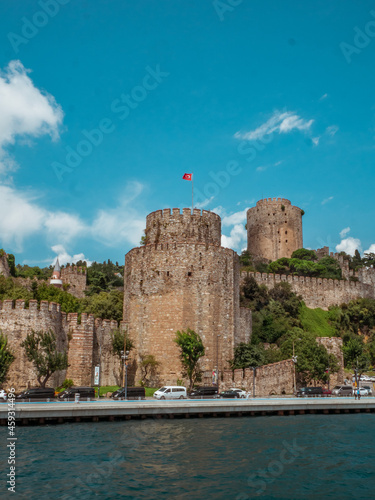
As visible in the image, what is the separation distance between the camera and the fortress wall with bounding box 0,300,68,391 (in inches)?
1314

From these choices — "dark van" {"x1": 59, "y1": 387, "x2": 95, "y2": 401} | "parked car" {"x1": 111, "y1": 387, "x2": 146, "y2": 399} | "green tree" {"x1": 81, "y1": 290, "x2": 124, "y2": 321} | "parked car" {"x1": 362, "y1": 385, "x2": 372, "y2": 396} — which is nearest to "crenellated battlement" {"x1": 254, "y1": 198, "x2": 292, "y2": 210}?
"green tree" {"x1": 81, "y1": 290, "x2": 124, "y2": 321}

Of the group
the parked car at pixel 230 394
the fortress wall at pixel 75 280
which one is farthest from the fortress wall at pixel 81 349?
the fortress wall at pixel 75 280

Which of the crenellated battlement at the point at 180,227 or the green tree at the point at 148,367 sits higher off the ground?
the crenellated battlement at the point at 180,227

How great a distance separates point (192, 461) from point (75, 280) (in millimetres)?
47891

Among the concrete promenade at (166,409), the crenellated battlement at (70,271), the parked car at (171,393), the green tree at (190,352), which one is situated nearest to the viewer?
the concrete promenade at (166,409)

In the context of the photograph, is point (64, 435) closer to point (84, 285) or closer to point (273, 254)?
point (84, 285)

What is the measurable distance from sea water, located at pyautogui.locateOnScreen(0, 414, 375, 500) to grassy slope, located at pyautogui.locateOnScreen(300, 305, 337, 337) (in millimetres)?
27004

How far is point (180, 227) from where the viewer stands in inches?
1747

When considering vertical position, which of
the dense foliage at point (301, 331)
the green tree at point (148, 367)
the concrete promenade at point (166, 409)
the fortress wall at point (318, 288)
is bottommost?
the concrete promenade at point (166, 409)

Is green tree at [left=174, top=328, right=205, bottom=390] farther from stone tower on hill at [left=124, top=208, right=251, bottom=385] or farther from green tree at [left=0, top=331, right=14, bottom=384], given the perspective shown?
green tree at [left=0, top=331, right=14, bottom=384]

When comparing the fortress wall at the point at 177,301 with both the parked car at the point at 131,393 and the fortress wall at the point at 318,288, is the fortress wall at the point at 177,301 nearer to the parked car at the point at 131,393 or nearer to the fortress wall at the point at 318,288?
the parked car at the point at 131,393

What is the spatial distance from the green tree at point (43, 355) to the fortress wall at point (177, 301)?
8.03 m

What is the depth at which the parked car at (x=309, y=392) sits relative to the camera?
37562 mm

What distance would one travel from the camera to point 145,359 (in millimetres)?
39656
